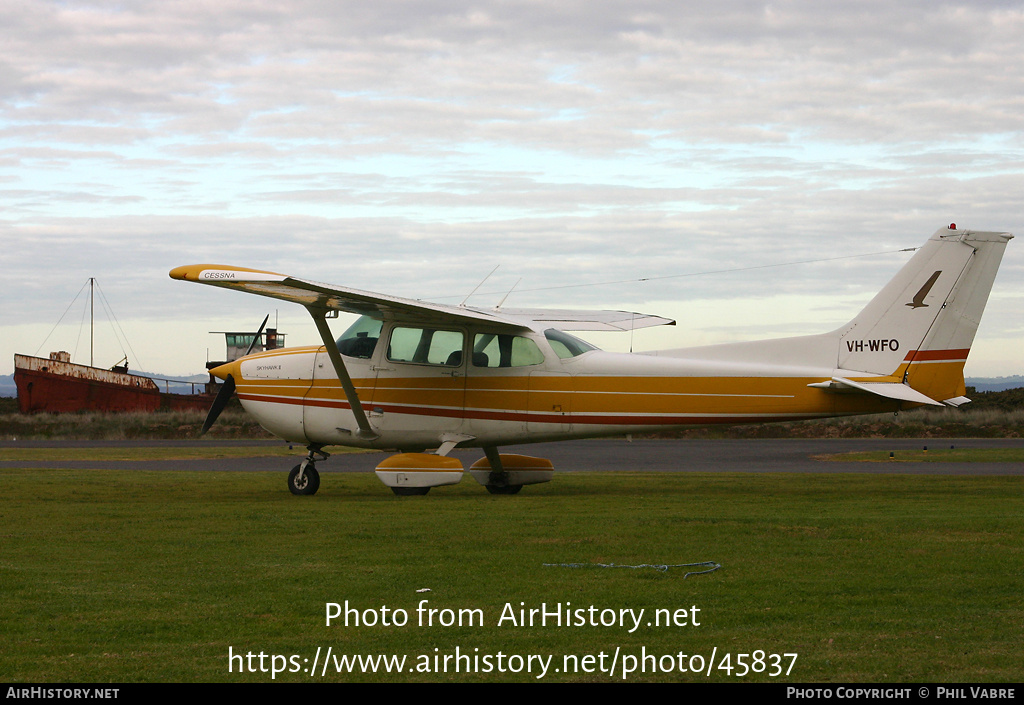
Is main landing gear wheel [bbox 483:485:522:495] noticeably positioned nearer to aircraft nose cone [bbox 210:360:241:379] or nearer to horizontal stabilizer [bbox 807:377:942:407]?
aircraft nose cone [bbox 210:360:241:379]

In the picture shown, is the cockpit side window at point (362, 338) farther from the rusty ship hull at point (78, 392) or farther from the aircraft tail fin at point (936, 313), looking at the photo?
the rusty ship hull at point (78, 392)

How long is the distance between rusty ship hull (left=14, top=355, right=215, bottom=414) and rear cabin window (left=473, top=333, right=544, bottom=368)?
4513 centimetres

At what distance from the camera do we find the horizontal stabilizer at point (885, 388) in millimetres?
15055

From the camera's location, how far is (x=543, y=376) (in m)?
16.4

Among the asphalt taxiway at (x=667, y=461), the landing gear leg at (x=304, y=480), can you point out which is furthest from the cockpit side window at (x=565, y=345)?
the asphalt taxiway at (x=667, y=461)

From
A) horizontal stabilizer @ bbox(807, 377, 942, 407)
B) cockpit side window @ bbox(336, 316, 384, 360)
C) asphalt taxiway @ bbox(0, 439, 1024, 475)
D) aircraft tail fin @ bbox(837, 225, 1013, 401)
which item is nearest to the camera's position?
horizontal stabilizer @ bbox(807, 377, 942, 407)

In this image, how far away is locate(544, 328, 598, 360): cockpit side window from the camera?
16438 millimetres

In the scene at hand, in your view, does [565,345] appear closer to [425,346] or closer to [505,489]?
[425,346]

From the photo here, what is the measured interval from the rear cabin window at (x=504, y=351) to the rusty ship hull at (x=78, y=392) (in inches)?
1777

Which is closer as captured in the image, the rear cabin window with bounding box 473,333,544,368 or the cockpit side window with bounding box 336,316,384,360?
the rear cabin window with bounding box 473,333,544,368

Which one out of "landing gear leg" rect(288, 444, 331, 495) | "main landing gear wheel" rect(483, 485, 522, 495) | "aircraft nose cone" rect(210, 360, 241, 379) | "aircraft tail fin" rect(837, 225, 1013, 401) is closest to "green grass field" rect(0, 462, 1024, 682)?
"aircraft tail fin" rect(837, 225, 1013, 401)

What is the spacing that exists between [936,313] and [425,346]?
7.69 meters
